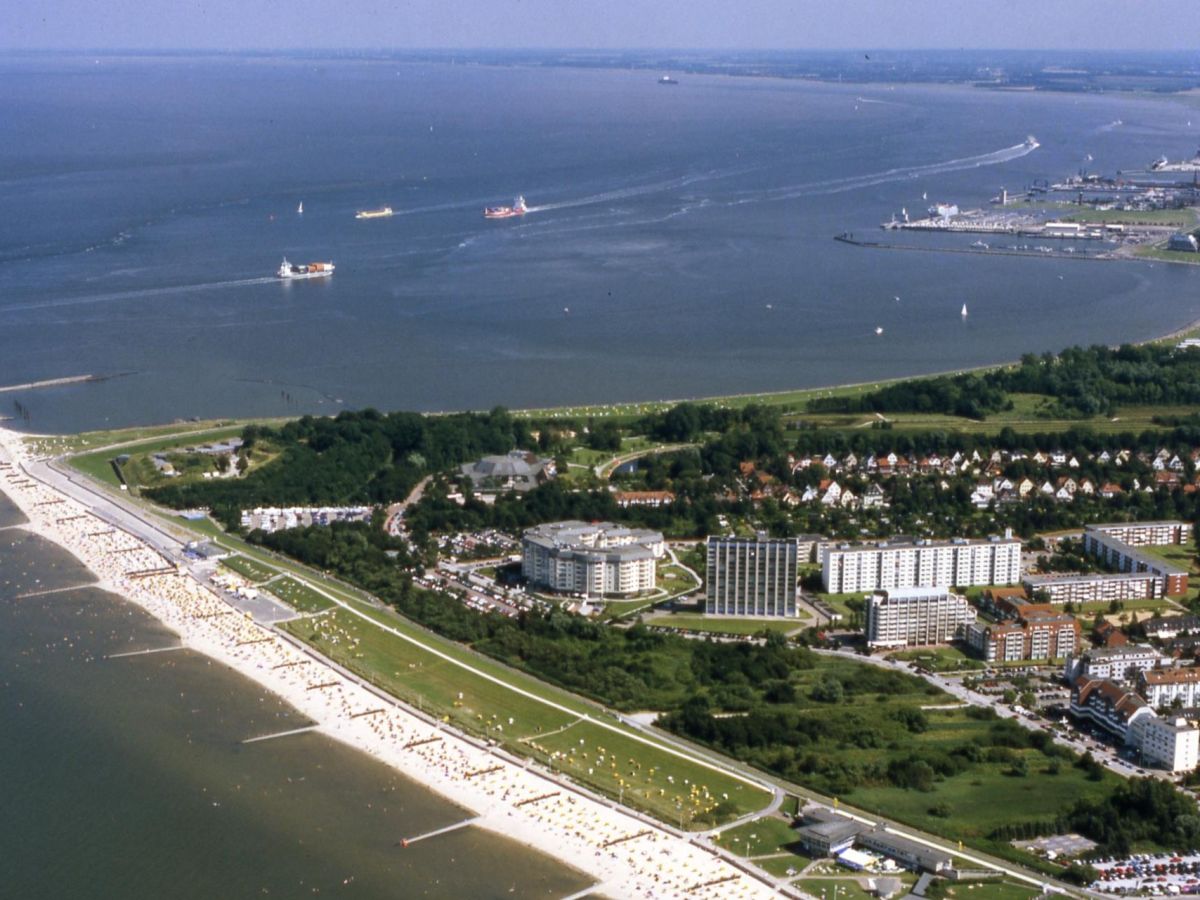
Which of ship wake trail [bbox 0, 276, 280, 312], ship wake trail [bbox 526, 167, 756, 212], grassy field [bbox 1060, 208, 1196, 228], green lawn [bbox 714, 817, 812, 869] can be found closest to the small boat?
ship wake trail [bbox 0, 276, 280, 312]

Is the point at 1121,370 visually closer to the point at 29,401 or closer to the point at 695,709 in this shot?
the point at 695,709

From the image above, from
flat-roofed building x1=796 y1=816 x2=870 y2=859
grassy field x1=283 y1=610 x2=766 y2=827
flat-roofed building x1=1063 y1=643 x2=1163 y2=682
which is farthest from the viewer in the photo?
flat-roofed building x1=1063 y1=643 x2=1163 y2=682

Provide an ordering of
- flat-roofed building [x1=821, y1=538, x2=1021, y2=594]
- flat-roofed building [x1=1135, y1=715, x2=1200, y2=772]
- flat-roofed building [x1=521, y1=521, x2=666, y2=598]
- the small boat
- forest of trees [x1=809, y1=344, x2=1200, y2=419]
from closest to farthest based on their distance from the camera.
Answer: flat-roofed building [x1=1135, y1=715, x2=1200, y2=772], flat-roofed building [x1=521, y1=521, x2=666, y2=598], flat-roofed building [x1=821, y1=538, x2=1021, y2=594], forest of trees [x1=809, y1=344, x2=1200, y2=419], the small boat

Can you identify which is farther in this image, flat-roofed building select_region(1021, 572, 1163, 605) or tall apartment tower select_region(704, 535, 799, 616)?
flat-roofed building select_region(1021, 572, 1163, 605)

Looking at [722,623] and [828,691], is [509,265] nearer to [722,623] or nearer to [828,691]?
[722,623]

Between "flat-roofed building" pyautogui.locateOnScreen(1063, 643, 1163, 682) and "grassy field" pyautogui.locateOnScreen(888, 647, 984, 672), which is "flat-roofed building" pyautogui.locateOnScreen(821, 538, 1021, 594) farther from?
"flat-roofed building" pyautogui.locateOnScreen(1063, 643, 1163, 682)

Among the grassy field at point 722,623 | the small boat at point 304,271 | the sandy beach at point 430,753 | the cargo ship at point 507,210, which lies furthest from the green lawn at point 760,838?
the cargo ship at point 507,210

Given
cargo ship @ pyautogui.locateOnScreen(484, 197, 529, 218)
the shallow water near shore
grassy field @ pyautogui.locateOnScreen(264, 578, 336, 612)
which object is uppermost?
cargo ship @ pyautogui.locateOnScreen(484, 197, 529, 218)

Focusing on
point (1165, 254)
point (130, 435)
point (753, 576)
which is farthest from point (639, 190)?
point (753, 576)

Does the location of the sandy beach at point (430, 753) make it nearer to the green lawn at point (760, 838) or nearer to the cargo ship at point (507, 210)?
the green lawn at point (760, 838)
